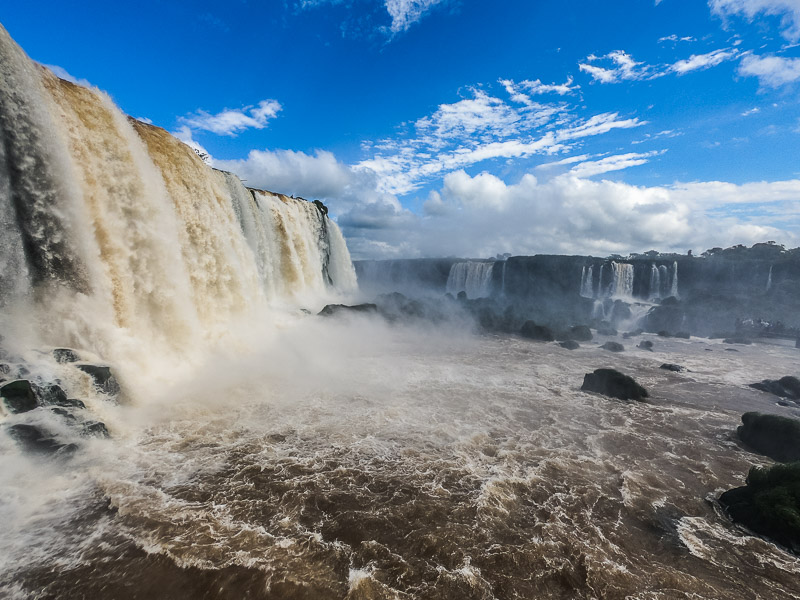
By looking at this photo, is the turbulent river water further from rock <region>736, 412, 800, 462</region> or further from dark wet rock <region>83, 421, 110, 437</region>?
rock <region>736, 412, 800, 462</region>

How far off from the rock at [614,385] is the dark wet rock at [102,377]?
13932 mm

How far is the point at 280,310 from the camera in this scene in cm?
2000

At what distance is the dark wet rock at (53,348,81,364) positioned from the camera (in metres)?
7.75

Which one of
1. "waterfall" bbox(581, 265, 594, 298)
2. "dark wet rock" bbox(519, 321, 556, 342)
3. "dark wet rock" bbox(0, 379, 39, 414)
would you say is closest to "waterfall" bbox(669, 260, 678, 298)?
"waterfall" bbox(581, 265, 594, 298)

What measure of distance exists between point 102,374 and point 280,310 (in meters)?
12.1

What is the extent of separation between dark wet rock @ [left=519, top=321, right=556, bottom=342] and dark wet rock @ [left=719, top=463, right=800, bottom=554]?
18060mm

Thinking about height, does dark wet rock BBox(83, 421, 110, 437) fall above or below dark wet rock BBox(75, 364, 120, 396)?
below

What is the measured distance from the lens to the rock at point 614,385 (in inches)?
464

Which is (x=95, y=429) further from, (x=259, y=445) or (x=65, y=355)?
(x=259, y=445)

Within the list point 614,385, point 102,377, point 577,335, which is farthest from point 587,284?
point 102,377

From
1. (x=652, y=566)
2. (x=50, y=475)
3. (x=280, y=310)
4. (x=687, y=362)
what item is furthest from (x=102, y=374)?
(x=687, y=362)

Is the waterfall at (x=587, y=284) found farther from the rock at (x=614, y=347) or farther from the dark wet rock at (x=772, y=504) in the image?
the dark wet rock at (x=772, y=504)

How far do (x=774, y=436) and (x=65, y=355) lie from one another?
52.6 ft

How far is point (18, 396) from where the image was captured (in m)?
6.51
